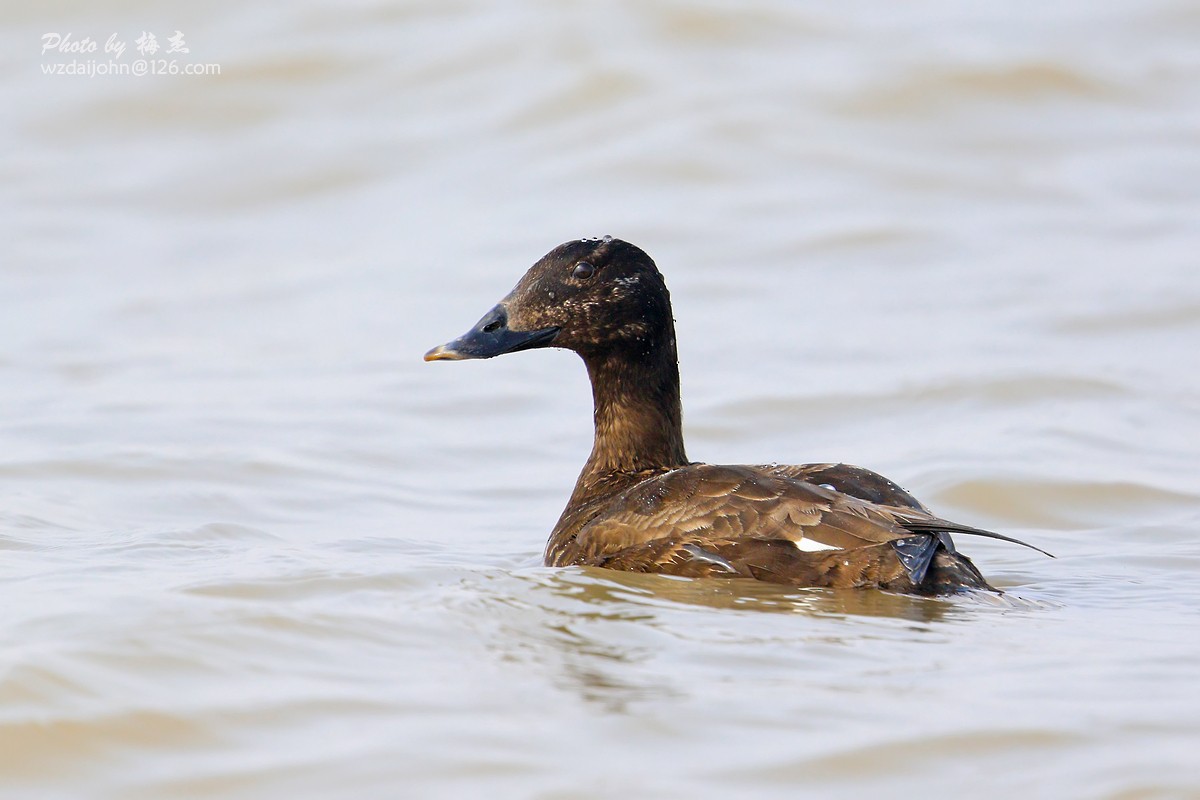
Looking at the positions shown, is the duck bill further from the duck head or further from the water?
the water

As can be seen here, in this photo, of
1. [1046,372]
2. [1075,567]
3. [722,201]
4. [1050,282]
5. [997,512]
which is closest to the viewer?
[1075,567]

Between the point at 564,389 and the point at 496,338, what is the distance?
12.8 ft

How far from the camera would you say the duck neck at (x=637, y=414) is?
24.0 feet

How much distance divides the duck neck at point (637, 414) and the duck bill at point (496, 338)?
1.02 feet

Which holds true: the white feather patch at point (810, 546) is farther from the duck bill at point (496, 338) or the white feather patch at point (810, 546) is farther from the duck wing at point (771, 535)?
the duck bill at point (496, 338)

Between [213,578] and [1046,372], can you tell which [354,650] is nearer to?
[213,578]

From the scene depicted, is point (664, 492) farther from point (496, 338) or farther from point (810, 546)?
point (496, 338)

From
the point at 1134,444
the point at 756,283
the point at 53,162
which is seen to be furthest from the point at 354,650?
the point at 53,162

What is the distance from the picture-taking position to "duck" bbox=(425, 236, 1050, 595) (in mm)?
5977

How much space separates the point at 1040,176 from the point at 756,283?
3261mm

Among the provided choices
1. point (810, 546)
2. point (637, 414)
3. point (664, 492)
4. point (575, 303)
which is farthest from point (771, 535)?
point (575, 303)

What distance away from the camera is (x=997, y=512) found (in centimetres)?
858

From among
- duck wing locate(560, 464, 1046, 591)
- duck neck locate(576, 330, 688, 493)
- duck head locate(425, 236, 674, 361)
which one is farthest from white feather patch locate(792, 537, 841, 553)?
duck head locate(425, 236, 674, 361)

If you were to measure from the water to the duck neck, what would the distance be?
1.76ft
